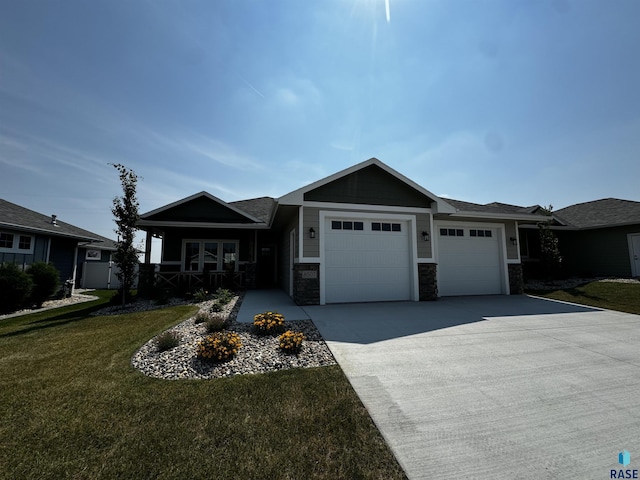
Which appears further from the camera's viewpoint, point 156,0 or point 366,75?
point 366,75

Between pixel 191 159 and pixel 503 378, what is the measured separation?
11.3m

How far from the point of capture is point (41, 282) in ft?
35.1

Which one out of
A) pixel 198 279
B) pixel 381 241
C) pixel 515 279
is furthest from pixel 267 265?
pixel 515 279

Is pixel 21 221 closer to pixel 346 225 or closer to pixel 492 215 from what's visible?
pixel 346 225

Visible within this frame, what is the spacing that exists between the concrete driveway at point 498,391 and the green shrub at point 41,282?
1192 centimetres

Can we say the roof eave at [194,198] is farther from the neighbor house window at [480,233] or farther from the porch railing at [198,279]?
the neighbor house window at [480,233]

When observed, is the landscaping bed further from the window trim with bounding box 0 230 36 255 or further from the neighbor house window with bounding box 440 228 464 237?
the window trim with bounding box 0 230 36 255

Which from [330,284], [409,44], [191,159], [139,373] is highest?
[409,44]

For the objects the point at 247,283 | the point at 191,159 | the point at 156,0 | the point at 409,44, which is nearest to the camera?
the point at 156,0

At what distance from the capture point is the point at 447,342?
4.95 meters

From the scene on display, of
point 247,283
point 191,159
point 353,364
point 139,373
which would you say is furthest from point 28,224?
point 353,364

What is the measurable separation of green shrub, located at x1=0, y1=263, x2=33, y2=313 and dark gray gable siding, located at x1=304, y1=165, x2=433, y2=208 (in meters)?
10.9

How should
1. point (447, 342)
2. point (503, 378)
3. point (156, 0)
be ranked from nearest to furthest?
point (503, 378) → point (447, 342) → point (156, 0)

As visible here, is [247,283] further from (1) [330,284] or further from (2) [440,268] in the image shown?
(2) [440,268]
